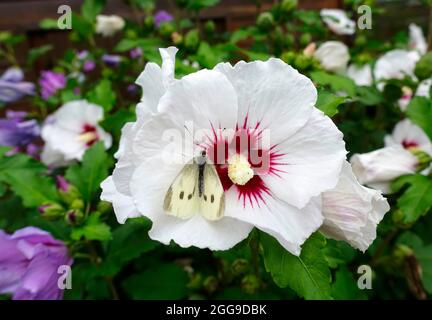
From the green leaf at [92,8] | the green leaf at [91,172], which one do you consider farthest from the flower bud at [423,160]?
the green leaf at [92,8]

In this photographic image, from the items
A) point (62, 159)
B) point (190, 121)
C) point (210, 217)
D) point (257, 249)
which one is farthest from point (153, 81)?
point (62, 159)

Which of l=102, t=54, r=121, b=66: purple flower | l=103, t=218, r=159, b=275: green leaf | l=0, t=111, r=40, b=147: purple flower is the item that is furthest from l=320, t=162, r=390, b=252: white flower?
l=102, t=54, r=121, b=66: purple flower

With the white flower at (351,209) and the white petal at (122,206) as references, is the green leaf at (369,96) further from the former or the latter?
the white petal at (122,206)

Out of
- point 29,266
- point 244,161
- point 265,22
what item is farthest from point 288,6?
point 29,266

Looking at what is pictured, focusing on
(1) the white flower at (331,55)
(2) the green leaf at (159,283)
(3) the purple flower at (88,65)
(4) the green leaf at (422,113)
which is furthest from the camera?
(3) the purple flower at (88,65)

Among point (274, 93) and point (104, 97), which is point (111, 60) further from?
point (274, 93)

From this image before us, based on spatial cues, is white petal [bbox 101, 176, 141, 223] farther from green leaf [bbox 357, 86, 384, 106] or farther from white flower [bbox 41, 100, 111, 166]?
green leaf [bbox 357, 86, 384, 106]
